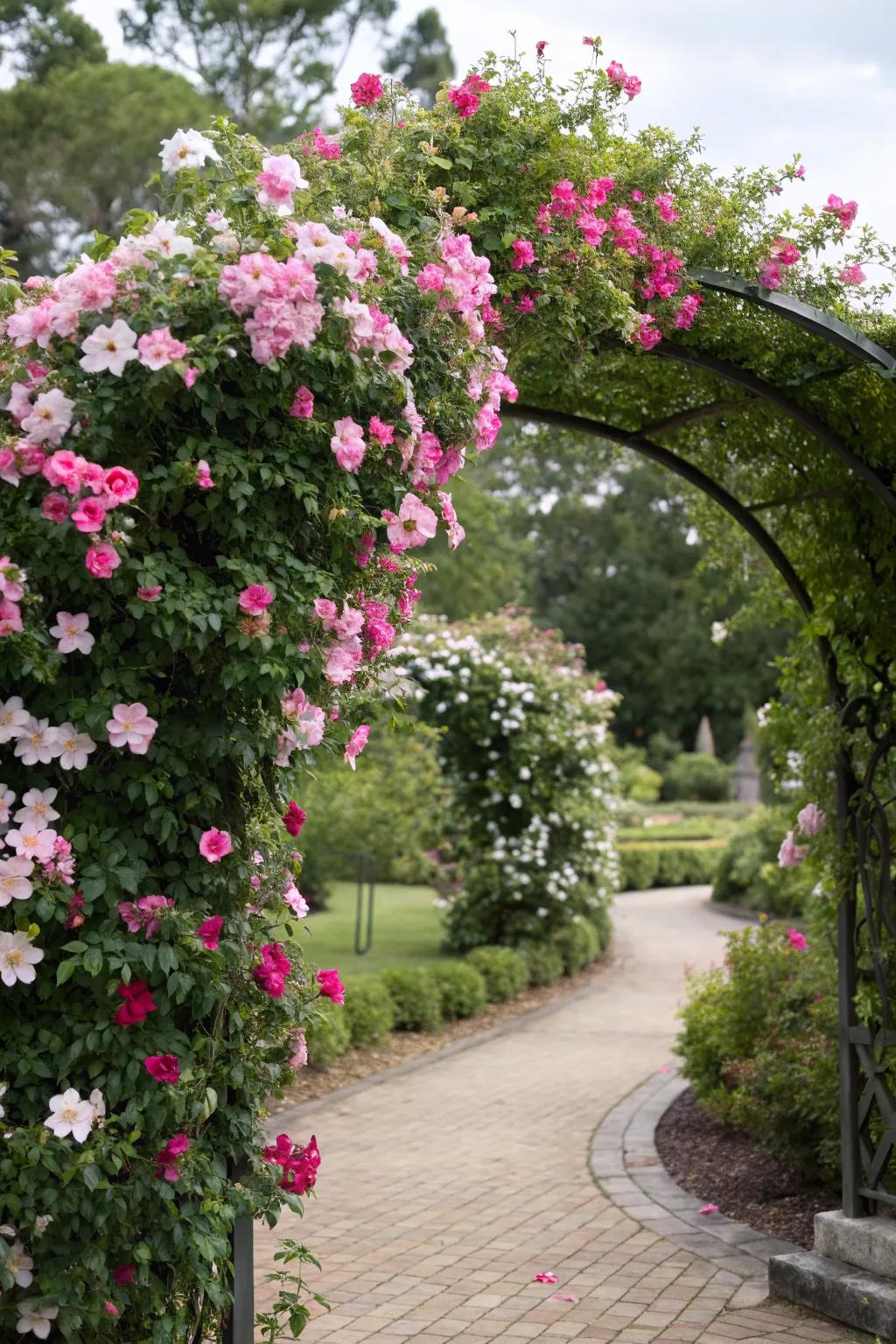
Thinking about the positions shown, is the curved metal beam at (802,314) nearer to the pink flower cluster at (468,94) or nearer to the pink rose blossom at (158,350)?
the pink flower cluster at (468,94)

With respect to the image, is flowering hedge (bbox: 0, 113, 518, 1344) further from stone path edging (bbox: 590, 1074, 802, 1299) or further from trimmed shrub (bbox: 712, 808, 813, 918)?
trimmed shrub (bbox: 712, 808, 813, 918)

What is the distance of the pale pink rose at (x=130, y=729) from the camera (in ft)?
7.73

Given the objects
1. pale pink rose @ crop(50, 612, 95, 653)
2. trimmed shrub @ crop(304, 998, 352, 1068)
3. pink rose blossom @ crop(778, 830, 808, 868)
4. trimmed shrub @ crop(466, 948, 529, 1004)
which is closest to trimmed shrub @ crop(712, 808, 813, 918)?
trimmed shrub @ crop(466, 948, 529, 1004)

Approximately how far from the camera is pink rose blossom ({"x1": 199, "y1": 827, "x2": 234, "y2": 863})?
97.3 inches

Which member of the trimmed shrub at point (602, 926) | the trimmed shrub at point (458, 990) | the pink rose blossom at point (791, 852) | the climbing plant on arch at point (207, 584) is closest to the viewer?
the climbing plant on arch at point (207, 584)

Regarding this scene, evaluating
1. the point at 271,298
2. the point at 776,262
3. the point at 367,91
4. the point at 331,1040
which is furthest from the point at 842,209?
the point at 331,1040

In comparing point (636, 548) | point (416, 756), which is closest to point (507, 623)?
point (416, 756)

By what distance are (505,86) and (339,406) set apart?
1.07 metres

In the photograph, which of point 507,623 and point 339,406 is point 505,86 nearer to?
point 339,406

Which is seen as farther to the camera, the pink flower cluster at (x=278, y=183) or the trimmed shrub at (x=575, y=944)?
the trimmed shrub at (x=575, y=944)

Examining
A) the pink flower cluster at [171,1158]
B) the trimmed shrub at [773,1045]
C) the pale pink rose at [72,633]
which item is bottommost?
the trimmed shrub at [773,1045]

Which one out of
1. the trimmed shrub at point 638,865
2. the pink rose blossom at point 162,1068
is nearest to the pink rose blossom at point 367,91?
the pink rose blossom at point 162,1068

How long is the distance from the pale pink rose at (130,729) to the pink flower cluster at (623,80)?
1.92 metres

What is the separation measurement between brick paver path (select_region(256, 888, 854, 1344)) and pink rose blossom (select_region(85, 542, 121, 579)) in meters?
2.50
